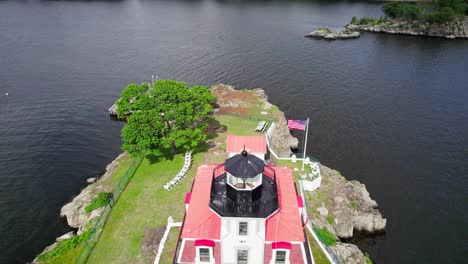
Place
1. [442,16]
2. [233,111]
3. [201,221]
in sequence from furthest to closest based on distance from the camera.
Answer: [442,16]
[233,111]
[201,221]

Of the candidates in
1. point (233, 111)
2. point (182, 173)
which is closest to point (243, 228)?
point (182, 173)

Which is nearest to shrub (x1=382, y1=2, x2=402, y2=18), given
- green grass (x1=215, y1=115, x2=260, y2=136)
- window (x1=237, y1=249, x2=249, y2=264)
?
green grass (x1=215, y1=115, x2=260, y2=136)

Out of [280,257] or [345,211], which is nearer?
[280,257]

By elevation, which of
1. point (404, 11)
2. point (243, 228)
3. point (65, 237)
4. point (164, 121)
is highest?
point (404, 11)

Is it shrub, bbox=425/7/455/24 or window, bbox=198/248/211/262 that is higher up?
shrub, bbox=425/7/455/24

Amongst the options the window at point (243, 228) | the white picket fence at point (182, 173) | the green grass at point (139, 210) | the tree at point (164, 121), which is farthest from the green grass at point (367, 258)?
the tree at point (164, 121)

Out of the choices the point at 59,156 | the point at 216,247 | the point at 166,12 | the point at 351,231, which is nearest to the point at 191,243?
the point at 216,247

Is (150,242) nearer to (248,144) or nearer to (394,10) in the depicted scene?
(248,144)

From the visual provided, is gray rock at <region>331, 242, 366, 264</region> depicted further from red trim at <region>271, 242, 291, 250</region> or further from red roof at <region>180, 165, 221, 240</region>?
red roof at <region>180, 165, 221, 240</region>
